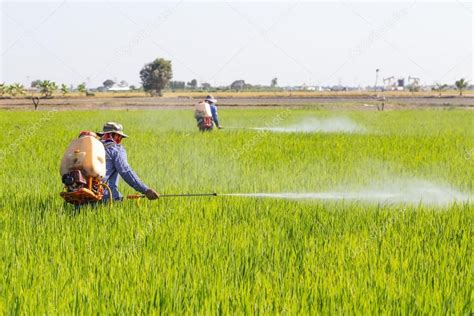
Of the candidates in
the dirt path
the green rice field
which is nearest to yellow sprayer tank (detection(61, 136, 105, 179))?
the green rice field

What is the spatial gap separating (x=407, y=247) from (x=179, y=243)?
197 centimetres

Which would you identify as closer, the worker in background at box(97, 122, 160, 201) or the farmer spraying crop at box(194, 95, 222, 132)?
the worker in background at box(97, 122, 160, 201)

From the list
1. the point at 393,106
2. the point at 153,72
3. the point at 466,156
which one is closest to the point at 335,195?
the point at 466,156

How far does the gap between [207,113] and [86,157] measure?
10.7 m

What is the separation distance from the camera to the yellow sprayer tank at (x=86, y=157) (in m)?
5.94

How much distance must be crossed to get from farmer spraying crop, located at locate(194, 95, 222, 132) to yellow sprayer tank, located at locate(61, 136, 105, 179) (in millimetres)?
9554

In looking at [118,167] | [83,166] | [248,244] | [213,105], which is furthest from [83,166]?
[213,105]

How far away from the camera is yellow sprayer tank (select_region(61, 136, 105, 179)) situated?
5.94m

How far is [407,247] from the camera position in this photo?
5148mm

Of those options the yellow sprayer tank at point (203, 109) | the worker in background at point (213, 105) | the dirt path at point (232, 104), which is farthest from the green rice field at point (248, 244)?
the dirt path at point (232, 104)

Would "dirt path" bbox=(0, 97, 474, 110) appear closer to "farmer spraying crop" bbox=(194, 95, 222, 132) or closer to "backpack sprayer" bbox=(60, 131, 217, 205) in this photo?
"farmer spraying crop" bbox=(194, 95, 222, 132)

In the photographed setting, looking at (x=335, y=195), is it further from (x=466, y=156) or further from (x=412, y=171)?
(x=466, y=156)

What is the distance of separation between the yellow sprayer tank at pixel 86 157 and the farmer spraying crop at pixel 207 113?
31.3ft

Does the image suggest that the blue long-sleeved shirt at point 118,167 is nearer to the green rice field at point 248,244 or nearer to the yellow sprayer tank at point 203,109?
the green rice field at point 248,244
